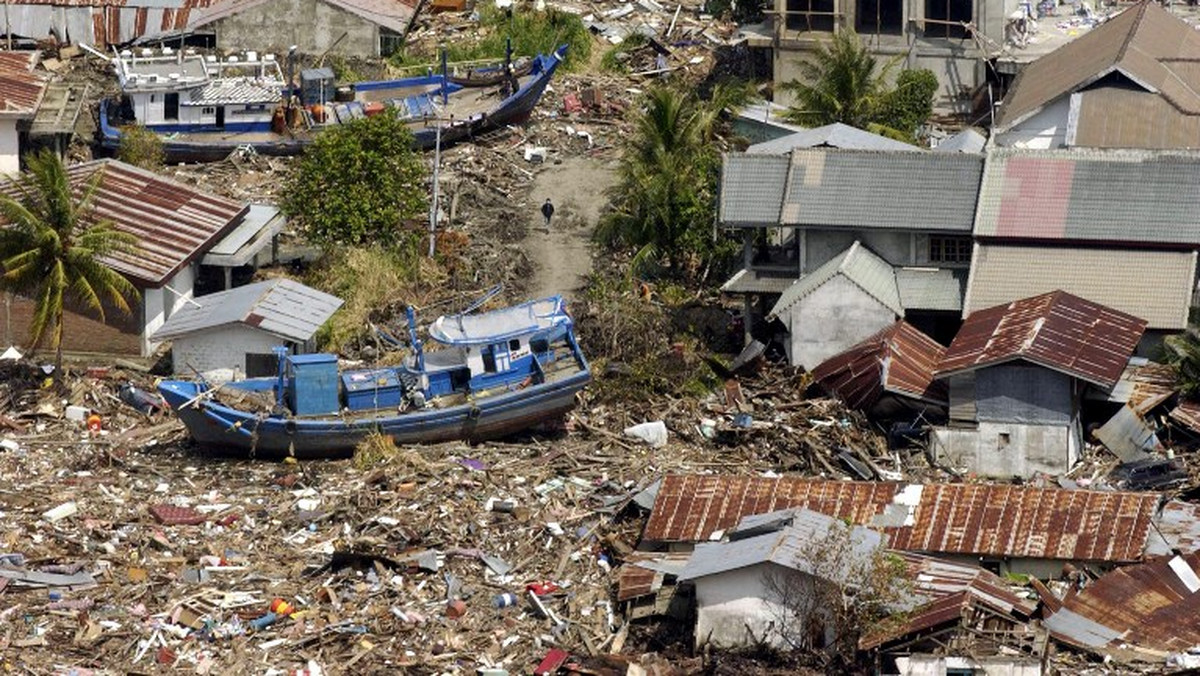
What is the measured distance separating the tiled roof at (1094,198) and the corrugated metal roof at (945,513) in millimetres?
7037

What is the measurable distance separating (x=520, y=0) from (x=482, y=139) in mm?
7705

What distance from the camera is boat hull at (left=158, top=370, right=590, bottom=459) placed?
142 feet

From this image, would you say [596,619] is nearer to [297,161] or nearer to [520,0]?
[297,161]

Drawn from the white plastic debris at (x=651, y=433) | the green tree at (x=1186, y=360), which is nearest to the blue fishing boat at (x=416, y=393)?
the white plastic debris at (x=651, y=433)

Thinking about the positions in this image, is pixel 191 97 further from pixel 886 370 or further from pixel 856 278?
pixel 886 370

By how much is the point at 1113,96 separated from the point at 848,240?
7.58 m

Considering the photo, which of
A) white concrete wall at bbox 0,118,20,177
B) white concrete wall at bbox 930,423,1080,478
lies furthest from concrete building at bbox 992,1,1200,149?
white concrete wall at bbox 0,118,20,177

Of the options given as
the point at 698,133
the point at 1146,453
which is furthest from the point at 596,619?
the point at 698,133

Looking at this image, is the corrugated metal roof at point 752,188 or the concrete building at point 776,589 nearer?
the concrete building at point 776,589

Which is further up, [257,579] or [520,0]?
[520,0]

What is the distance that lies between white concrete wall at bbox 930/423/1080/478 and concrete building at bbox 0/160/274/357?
13280 millimetres

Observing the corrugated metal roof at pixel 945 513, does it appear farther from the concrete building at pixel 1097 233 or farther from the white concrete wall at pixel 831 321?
the concrete building at pixel 1097 233

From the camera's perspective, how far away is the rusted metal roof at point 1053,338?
42969 millimetres

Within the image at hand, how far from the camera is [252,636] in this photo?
1453 inches
